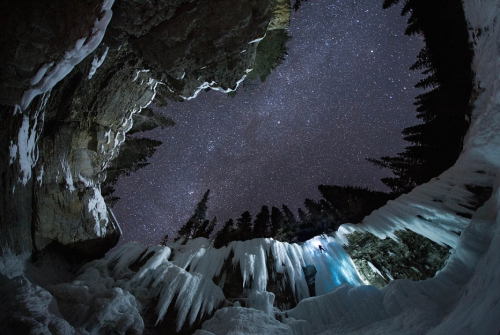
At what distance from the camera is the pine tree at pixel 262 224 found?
42.2 ft

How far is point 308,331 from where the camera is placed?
501 cm

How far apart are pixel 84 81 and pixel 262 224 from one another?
35.8 feet

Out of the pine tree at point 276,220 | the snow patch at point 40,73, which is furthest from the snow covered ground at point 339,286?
the pine tree at point 276,220

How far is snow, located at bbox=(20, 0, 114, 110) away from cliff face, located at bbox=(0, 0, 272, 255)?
0.02 m

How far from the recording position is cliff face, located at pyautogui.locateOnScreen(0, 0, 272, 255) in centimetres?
409

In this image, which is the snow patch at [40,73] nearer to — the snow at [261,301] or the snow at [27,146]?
the snow at [27,146]

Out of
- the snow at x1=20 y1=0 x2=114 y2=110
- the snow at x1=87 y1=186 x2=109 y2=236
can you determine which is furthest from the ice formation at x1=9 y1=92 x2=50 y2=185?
the snow at x1=87 y1=186 x2=109 y2=236

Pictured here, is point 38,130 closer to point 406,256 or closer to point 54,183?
point 54,183

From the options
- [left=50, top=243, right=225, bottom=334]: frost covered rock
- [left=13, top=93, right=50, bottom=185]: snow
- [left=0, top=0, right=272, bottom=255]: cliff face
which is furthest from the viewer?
[left=13, top=93, right=50, bottom=185]: snow

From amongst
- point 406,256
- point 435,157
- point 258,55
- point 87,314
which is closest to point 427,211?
point 406,256

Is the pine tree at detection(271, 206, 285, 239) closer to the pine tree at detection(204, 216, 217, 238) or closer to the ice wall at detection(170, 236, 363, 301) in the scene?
the ice wall at detection(170, 236, 363, 301)

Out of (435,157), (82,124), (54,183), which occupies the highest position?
(82,124)

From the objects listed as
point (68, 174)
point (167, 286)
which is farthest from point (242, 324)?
point (68, 174)

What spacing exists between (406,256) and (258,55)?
1107 cm
